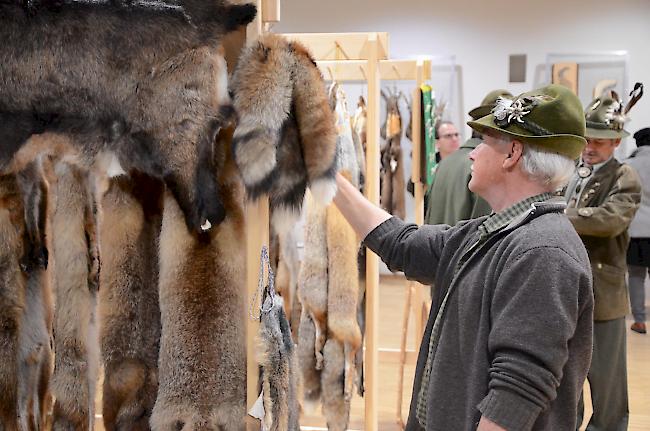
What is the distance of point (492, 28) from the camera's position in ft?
25.1

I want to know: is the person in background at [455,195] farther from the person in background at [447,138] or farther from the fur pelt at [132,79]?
the fur pelt at [132,79]

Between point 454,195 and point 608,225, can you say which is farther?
point 454,195

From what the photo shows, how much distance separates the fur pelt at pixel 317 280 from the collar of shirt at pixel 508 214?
1.25 meters

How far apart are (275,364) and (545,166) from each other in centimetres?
90

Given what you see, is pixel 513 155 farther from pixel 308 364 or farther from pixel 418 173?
pixel 418 173

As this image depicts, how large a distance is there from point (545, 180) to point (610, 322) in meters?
1.97

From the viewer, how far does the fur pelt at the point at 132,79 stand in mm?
1312

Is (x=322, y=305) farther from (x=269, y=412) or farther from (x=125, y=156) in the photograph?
(x=125, y=156)

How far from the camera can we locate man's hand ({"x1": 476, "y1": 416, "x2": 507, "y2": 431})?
5.22 ft

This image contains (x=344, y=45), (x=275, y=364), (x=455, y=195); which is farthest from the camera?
(x=455, y=195)

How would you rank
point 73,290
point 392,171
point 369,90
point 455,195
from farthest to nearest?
1. point 392,171
2. point 455,195
3. point 369,90
4. point 73,290

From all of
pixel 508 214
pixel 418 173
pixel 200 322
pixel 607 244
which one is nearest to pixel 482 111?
pixel 418 173

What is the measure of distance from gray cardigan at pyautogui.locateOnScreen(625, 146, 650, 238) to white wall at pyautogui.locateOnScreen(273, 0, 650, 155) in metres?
1.66

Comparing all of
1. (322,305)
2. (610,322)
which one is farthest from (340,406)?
(610,322)
